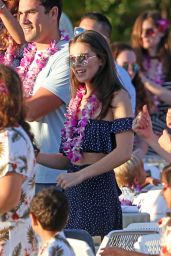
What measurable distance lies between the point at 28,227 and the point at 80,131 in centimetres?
117

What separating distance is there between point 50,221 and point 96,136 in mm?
1217

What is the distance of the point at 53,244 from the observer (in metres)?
4.97

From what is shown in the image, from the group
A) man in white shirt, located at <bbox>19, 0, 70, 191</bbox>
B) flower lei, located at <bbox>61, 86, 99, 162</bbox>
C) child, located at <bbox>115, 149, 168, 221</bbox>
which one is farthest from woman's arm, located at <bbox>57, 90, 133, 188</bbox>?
child, located at <bbox>115, 149, 168, 221</bbox>

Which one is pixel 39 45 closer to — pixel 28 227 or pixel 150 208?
pixel 150 208

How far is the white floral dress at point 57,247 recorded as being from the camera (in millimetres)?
4941

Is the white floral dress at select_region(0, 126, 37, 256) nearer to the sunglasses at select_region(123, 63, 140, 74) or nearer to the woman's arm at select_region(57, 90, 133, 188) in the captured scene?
the woman's arm at select_region(57, 90, 133, 188)

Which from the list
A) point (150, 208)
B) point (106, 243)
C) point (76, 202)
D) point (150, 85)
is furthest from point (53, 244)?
point (150, 85)

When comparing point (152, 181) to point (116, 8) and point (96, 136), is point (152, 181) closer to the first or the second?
point (96, 136)

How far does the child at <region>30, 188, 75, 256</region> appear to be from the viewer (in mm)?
4965

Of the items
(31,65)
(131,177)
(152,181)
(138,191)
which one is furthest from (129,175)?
(31,65)

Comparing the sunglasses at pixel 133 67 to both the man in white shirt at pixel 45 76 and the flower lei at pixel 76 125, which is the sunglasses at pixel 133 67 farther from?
the flower lei at pixel 76 125

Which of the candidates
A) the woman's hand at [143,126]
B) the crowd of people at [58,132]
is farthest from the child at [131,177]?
the woman's hand at [143,126]

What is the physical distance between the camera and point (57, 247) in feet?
16.3

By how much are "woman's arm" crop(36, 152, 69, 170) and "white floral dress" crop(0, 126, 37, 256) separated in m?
0.98
